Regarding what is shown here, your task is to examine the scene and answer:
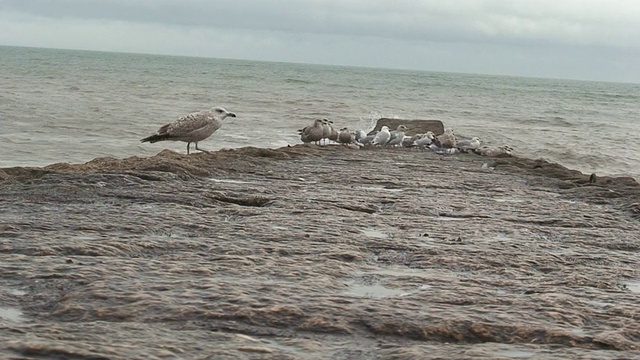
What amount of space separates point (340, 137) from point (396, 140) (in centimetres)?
97

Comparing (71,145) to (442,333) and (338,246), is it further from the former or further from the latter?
(442,333)

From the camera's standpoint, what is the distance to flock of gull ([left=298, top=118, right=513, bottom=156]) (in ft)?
44.4

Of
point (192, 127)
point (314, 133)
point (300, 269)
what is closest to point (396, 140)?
point (314, 133)

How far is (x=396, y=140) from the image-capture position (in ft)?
47.1

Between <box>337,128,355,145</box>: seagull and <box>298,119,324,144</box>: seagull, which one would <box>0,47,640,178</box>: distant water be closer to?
<box>298,119,324,144</box>: seagull

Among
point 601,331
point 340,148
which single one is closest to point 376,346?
point 601,331

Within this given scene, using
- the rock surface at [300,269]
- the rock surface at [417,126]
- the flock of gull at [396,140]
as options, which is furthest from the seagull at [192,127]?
the rock surface at [417,126]

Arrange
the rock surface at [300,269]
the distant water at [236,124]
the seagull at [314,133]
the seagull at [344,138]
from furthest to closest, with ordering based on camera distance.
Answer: the distant water at [236,124], the seagull at [344,138], the seagull at [314,133], the rock surface at [300,269]

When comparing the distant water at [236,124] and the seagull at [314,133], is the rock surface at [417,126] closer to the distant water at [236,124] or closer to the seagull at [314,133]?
the seagull at [314,133]

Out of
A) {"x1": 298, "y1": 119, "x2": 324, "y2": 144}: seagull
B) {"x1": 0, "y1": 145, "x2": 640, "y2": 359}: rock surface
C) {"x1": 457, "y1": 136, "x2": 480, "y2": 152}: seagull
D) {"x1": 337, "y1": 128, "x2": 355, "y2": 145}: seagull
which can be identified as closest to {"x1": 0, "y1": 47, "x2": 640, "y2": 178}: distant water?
{"x1": 298, "y1": 119, "x2": 324, "y2": 144}: seagull

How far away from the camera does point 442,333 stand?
3061 millimetres

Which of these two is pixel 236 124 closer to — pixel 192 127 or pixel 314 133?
pixel 314 133

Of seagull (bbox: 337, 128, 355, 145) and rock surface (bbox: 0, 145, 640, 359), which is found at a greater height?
rock surface (bbox: 0, 145, 640, 359)

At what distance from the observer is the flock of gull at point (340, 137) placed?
456 inches
